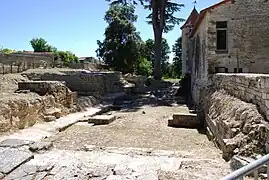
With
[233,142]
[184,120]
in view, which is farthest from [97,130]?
[233,142]

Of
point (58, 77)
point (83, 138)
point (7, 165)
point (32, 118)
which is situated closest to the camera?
point (7, 165)

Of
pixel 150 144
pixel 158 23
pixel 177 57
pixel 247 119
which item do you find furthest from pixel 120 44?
pixel 247 119

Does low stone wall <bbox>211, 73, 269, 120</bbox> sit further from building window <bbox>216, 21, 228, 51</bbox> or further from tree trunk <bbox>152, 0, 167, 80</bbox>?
tree trunk <bbox>152, 0, 167, 80</bbox>

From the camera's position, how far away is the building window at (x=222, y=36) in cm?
1390

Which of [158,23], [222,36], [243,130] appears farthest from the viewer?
[158,23]

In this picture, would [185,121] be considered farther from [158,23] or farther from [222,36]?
[158,23]

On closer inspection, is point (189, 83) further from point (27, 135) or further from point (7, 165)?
point (7, 165)

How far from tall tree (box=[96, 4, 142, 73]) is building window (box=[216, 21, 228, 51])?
21038mm

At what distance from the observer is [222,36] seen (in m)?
14.0

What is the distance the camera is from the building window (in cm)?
1390

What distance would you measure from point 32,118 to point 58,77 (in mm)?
9992

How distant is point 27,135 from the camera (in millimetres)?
9445

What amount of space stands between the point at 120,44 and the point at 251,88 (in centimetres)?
2898

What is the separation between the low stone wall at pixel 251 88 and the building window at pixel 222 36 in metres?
4.82
